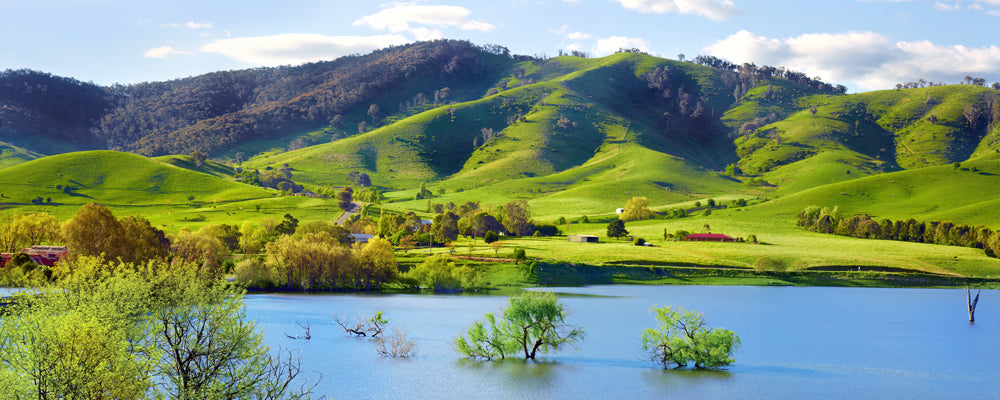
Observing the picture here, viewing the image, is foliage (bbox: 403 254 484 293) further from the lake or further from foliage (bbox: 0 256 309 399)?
foliage (bbox: 0 256 309 399)

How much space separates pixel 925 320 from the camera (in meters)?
92.6

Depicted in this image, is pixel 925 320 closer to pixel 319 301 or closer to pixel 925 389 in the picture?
pixel 925 389

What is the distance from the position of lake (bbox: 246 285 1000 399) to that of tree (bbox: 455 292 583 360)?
4.82 feet

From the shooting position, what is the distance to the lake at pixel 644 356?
164 ft

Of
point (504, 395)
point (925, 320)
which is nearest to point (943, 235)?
point (925, 320)

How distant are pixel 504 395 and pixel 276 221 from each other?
147m

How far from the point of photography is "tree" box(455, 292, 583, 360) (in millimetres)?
57219

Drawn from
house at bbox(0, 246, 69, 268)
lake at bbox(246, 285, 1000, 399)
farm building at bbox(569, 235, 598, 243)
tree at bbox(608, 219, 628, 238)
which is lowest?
lake at bbox(246, 285, 1000, 399)

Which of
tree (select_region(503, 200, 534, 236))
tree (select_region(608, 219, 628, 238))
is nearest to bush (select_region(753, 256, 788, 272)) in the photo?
tree (select_region(608, 219, 628, 238))

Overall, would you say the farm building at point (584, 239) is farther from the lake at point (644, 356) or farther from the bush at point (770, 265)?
the lake at point (644, 356)

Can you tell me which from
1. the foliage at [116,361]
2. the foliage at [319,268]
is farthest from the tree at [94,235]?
the foliage at [116,361]

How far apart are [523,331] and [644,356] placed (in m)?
10.9

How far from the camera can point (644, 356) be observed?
201 feet

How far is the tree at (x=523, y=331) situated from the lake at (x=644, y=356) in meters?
1.47
